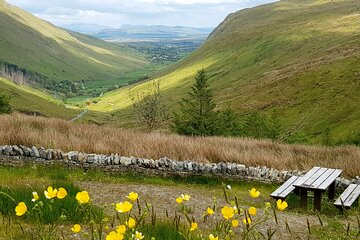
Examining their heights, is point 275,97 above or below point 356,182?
below

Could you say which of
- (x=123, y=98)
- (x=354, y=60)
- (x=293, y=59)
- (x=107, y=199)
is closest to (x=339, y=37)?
(x=293, y=59)

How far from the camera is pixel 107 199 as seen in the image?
467 inches

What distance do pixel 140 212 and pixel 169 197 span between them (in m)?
6.55

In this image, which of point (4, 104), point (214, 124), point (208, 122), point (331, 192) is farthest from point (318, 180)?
point (4, 104)

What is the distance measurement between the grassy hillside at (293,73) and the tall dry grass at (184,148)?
32853 millimetres

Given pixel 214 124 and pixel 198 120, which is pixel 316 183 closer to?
pixel 198 120

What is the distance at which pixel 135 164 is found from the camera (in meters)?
15.6

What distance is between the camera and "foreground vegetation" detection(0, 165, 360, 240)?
5469 mm

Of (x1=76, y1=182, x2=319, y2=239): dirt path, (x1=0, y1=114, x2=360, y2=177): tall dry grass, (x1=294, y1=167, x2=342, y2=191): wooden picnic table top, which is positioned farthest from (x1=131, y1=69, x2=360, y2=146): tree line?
(x1=294, y1=167, x2=342, y2=191): wooden picnic table top

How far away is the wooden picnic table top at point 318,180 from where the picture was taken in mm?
12422

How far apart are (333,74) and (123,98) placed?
12880 centimetres

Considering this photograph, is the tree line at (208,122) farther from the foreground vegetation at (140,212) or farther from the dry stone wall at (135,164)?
the foreground vegetation at (140,212)

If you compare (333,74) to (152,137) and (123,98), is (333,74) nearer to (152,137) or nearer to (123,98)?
(152,137)

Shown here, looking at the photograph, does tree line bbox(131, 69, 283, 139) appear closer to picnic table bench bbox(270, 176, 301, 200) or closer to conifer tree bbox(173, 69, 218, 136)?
conifer tree bbox(173, 69, 218, 136)
